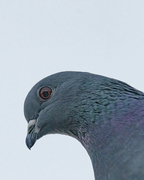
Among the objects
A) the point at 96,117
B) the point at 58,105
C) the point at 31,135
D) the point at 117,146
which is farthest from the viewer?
the point at 31,135

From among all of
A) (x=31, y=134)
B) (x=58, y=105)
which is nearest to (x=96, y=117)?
(x=58, y=105)

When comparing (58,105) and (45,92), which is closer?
(58,105)

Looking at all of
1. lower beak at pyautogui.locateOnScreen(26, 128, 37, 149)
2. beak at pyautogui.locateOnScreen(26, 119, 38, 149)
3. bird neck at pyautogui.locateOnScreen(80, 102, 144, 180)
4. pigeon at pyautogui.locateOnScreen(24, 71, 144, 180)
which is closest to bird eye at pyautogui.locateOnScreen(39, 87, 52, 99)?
pigeon at pyautogui.locateOnScreen(24, 71, 144, 180)

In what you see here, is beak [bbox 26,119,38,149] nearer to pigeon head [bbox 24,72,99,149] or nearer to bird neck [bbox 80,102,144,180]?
pigeon head [bbox 24,72,99,149]

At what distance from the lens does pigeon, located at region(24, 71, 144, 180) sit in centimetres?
498

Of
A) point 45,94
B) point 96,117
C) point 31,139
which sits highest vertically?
point 45,94

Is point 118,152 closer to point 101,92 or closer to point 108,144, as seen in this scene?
point 108,144

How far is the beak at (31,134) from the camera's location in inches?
248

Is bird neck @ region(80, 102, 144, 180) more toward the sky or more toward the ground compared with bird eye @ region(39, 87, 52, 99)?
more toward the ground

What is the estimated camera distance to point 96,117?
556 centimetres

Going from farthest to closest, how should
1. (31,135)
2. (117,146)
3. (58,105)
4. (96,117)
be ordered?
(31,135), (58,105), (96,117), (117,146)

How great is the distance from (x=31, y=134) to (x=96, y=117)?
1314 mm

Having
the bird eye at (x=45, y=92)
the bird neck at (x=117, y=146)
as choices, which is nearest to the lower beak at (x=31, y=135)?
the bird eye at (x=45, y=92)

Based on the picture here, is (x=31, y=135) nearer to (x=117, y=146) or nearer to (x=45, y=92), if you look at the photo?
(x=45, y=92)
